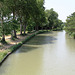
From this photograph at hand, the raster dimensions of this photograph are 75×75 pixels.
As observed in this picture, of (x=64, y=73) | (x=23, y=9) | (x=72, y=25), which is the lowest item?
(x=64, y=73)

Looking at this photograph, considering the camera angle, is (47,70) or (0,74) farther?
(47,70)

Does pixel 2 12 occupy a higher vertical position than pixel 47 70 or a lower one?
higher

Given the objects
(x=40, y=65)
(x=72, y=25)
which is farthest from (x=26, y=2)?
(x=40, y=65)

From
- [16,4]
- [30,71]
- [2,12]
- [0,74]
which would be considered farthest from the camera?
[16,4]

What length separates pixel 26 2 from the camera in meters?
20.9

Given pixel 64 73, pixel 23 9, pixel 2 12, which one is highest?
pixel 23 9

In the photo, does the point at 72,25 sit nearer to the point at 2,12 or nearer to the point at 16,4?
the point at 16,4

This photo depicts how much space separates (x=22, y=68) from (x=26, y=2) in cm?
1508

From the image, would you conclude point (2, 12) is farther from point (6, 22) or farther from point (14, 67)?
point (14, 67)

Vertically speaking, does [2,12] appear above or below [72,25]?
above

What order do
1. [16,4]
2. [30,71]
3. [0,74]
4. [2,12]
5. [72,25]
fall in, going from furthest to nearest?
[72,25], [16,4], [2,12], [30,71], [0,74]

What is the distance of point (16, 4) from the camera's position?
20453 mm

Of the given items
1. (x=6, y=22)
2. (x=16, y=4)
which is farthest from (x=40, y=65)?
(x=16, y=4)

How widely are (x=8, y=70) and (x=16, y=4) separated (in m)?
14.9
